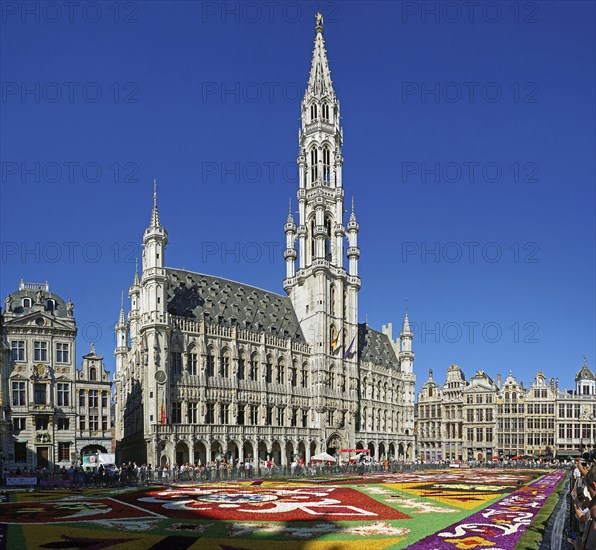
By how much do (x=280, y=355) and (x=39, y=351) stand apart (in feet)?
100

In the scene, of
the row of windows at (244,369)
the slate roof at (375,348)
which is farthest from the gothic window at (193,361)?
the slate roof at (375,348)

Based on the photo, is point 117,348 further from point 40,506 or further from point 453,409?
point 40,506

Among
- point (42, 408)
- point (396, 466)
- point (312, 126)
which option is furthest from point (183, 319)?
point (312, 126)

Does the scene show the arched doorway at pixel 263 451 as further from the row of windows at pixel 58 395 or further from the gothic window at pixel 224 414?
the row of windows at pixel 58 395

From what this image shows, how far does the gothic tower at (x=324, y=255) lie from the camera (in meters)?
99.1

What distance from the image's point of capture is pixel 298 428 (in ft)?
302

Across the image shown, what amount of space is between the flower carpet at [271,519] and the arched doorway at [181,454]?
3699 cm

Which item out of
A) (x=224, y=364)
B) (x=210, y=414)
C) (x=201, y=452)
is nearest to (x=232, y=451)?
(x=201, y=452)

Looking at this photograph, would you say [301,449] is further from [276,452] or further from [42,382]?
[42,382]

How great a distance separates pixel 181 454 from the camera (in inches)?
3071

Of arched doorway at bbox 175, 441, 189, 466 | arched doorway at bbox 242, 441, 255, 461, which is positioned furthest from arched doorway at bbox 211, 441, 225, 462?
arched doorway at bbox 242, 441, 255, 461

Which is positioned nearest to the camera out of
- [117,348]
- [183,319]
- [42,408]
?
[42,408]

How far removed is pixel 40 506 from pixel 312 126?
86668 millimetres

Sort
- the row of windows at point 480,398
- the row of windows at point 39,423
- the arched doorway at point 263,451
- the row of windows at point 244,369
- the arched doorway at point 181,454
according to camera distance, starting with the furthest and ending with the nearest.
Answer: the row of windows at point 480,398 → the arched doorway at point 263,451 → the row of windows at point 244,369 → the arched doorway at point 181,454 → the row of windows at point 39,423
